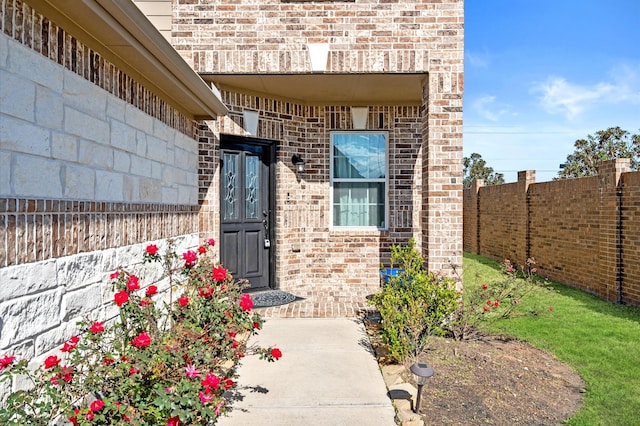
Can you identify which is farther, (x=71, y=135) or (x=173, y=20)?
(x=173, y=20)

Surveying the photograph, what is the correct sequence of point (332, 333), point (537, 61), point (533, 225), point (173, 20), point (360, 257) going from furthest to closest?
point (537, 61), point (533, 225), point (360, 257), point (173, 20), point (332, 333)

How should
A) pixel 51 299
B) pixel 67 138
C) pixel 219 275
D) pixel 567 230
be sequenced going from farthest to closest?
pixel 567 230 → pixel 219 275 → pixel 67 138 → pixel 51 299

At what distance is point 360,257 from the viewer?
7.20 meters

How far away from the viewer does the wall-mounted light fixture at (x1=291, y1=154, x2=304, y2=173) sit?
22.7 feet

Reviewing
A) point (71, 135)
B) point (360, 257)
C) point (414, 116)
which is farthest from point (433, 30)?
point (71, 135)

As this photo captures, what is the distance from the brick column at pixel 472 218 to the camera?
13352 millimetres

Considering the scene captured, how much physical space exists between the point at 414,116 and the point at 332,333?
419cm

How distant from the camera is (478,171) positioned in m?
36.3

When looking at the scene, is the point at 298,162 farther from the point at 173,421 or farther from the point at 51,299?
the point at 173,421

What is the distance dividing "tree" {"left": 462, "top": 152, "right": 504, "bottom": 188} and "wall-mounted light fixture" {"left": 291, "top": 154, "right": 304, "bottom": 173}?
3112cm

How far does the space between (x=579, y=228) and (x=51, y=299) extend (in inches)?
329

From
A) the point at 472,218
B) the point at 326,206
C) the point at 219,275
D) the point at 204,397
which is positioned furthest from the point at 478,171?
the point at 204,397

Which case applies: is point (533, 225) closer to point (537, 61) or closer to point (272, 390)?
point (272, 390)

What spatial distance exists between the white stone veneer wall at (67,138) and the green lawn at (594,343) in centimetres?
386
